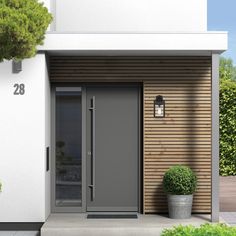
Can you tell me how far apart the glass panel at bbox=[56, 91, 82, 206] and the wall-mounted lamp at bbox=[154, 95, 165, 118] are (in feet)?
4.54

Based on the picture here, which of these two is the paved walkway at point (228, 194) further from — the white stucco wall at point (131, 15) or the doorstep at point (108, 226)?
the white stucco wall at point (131, 15)

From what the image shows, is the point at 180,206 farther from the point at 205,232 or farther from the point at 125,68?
the point at 205,232

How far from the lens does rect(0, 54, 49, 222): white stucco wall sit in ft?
35.2

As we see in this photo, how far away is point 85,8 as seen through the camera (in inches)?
Result: 486

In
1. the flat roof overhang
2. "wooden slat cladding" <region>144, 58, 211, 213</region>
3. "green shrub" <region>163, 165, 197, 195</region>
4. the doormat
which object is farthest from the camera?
"wooden slat cladding" <region>144, 58, 211, 213</region>

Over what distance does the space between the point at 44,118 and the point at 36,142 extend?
427mm

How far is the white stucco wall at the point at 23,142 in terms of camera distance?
10.7m

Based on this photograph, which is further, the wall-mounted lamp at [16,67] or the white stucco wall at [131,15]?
the white stucco wall at [131,15]

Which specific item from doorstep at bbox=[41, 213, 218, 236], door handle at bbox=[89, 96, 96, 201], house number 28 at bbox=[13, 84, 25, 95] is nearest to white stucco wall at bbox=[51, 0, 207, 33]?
door handle at bbox=[89, 96, 96, 201]

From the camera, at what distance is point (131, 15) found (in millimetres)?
Result: 12297

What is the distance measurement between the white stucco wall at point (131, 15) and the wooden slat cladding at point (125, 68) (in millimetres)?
908

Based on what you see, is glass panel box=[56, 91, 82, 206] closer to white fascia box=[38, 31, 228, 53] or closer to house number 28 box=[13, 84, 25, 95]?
house number 28 box=[13, 84, 25, 95]

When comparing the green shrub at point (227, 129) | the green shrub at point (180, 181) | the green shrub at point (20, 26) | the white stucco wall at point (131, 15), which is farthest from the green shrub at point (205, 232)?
the green shrub at point (227, 129)

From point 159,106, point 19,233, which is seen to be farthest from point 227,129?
point 19,233
